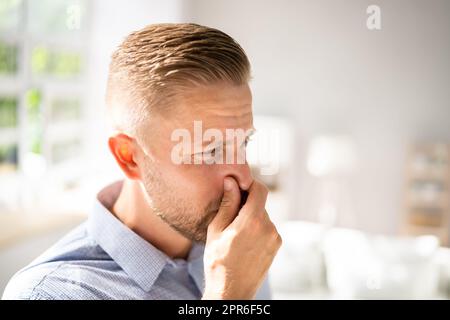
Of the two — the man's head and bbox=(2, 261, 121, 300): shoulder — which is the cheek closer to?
the man's head

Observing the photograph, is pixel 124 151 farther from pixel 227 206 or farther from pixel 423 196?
pixel 423 196

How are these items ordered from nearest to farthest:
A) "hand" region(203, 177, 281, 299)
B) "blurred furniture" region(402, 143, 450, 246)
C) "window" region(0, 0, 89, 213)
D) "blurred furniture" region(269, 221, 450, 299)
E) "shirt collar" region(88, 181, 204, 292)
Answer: "hand" region(203, 177, 281, 299) → "shirt collar" region(88, 181, 204, 292) → "window" region(0, 0, 89, 213) → "blurred furniture" region(269, 221, 450, 299) → "blurred furniture" region(402, 143, 450, 246)

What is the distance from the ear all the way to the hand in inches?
4.9

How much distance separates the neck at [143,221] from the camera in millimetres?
608

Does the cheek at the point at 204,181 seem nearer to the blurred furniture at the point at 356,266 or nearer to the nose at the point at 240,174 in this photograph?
the nose at the point at 240,174

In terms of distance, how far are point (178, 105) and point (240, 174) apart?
11 cm

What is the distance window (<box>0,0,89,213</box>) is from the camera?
0.79 m

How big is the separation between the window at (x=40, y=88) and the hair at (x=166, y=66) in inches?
8.1

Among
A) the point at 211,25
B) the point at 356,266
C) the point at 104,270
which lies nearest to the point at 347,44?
the point at 211,25

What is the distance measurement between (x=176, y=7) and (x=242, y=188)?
0.89 ft

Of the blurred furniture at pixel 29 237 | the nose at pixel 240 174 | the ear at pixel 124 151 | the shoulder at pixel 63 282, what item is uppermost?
the ear at pixel 124 151

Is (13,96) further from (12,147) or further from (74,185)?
(74,185)

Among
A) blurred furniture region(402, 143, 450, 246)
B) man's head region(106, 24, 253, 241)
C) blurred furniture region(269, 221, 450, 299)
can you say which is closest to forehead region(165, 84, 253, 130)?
man's head region(106, 24, 253, 241)

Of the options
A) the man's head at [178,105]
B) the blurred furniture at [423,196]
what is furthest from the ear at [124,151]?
the blurred furniture at [423,196]
